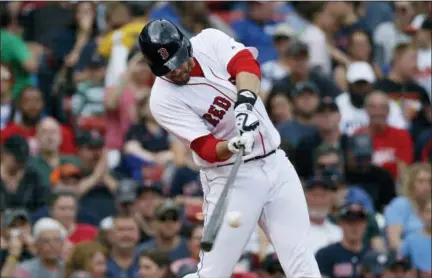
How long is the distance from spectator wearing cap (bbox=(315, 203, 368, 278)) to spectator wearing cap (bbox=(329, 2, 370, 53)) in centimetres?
466

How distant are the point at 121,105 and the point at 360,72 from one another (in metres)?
2.81

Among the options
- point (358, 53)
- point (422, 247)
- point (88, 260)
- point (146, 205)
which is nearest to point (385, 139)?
point (358, 53)

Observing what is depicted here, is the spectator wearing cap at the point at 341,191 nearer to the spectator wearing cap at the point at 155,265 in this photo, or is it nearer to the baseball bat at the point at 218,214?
the spectator wearing cap at the point at 155,265

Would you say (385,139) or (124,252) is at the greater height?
(385,139)

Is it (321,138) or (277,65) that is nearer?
(321,138)

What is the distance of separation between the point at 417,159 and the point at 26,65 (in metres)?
4.47

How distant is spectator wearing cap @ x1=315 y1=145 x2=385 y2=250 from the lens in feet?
42.3

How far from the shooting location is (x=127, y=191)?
13.9 m

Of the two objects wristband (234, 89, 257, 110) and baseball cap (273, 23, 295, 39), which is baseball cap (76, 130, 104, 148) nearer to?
baseball cap (273, 23, 295, 39)


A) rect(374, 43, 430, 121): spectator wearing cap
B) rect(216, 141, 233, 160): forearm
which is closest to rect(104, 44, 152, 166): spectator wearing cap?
rect(374, 43, 430, 121): spectator wearing cap

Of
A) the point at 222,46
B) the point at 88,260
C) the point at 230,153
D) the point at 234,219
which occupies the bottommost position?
the point at 88,260

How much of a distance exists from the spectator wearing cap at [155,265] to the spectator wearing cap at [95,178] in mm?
1922

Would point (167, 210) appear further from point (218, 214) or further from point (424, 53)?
point (424, 53)

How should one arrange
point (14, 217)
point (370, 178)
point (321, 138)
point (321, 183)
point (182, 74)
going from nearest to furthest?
point (182, 74)
point (14, 217)
point (321, 183)
point (370, 178)
point (321, 138)
